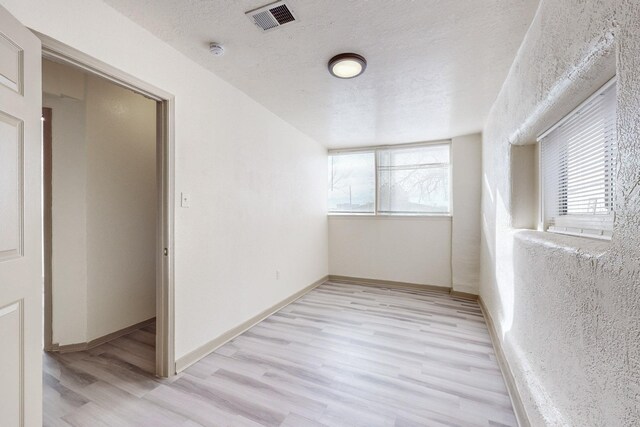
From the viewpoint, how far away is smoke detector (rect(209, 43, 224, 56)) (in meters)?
1.98

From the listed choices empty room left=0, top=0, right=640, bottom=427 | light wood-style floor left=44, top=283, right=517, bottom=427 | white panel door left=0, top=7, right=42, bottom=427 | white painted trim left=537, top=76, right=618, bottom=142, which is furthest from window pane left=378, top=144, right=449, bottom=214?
white panel door left=0, top=7, right=42, bottom=427

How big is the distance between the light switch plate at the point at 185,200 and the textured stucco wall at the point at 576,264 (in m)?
2.33

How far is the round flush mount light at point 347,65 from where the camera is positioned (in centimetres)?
207

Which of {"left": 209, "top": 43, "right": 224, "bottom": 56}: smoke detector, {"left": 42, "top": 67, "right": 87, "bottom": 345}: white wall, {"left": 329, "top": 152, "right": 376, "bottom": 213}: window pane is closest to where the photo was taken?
{"left": 209, "top": 43, "right": 224, "bottom": 56}: smoke detector

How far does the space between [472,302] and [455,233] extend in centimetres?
99

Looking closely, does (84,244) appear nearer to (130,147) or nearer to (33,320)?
(130,147)

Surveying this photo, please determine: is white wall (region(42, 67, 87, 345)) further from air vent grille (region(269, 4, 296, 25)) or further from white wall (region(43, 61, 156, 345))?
air vent grille (region(269, 4, 296, 25))

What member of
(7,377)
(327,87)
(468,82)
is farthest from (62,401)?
(468,82)

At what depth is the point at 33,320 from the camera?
129 cm

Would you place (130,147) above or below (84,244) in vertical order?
above

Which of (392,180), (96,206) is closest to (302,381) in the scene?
(96,206)

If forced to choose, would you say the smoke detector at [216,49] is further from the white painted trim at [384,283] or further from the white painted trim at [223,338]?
the white painted trim at [384,283]

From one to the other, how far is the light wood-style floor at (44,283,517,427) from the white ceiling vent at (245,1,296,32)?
2.41m

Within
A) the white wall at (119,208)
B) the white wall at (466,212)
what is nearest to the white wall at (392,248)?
the white wall at (466,212)
